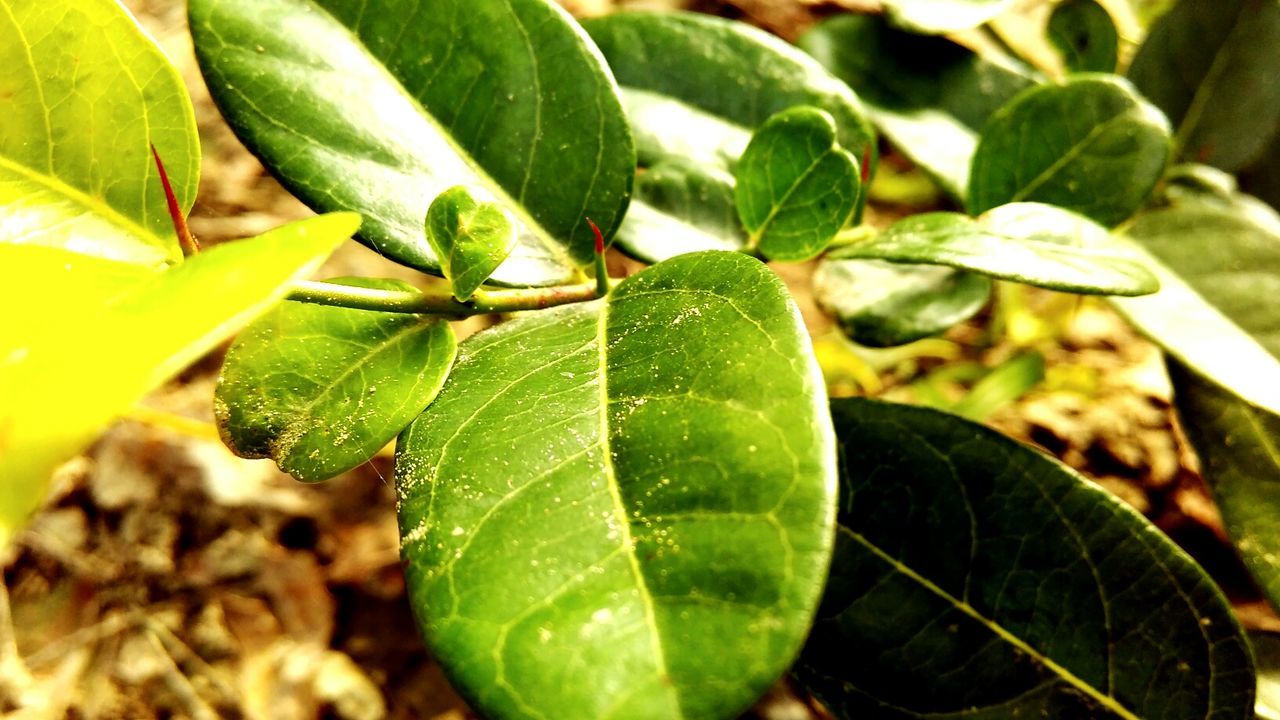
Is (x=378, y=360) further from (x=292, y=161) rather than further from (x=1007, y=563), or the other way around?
(x=1007, y=563)

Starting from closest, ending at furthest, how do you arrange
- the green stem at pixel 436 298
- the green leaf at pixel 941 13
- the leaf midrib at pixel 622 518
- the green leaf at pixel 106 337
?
the green leaf at pixel 106 337 → the leaf midrib at pixel 622 518 → the green stem at pixel 436 298 → the green leaf at pixel 941 13

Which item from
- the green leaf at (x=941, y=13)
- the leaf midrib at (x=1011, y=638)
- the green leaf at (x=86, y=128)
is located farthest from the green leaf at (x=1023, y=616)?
the green leaf at (x=86, y=128)

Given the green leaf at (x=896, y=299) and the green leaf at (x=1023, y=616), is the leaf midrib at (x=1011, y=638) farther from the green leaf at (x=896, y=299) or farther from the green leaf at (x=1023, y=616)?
the green leaf at (x=896, y=299)

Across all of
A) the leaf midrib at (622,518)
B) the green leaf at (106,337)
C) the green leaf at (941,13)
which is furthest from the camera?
the green leaf at (941,13)

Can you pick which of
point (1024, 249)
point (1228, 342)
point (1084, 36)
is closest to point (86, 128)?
point (1024, 249)

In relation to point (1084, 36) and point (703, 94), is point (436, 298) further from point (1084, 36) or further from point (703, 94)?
point (1084, 36)

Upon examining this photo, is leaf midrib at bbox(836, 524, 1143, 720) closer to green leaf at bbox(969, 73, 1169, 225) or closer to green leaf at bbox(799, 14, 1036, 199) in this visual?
green leaf at bbox(969, 73, 1169, 225)
